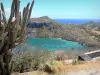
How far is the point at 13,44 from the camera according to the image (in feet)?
26.4

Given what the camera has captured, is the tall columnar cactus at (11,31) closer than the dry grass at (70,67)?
Yes

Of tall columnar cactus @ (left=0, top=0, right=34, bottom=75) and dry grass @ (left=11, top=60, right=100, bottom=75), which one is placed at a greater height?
tall columnar cactus @ (left=0, top=0, right=34, bottom=75)

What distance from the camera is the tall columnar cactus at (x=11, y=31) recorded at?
7.69 m

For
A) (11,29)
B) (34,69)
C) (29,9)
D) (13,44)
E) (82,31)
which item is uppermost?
(29,9)

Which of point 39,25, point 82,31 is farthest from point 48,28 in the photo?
point 82,31

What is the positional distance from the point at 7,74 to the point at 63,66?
2.11m

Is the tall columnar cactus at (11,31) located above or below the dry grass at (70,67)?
above

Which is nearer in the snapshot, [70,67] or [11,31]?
[11,31]

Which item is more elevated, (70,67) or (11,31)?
(11,31)

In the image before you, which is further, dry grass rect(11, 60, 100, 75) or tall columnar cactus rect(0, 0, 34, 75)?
dry grass rect(11, 60, 100, 75)

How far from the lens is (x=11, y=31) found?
7.74 m

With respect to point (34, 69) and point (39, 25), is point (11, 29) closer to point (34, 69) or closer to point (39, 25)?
point (34, 69)

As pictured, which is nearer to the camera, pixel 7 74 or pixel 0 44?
pixel 0 44

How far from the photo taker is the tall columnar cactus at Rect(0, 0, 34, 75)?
7693mm
